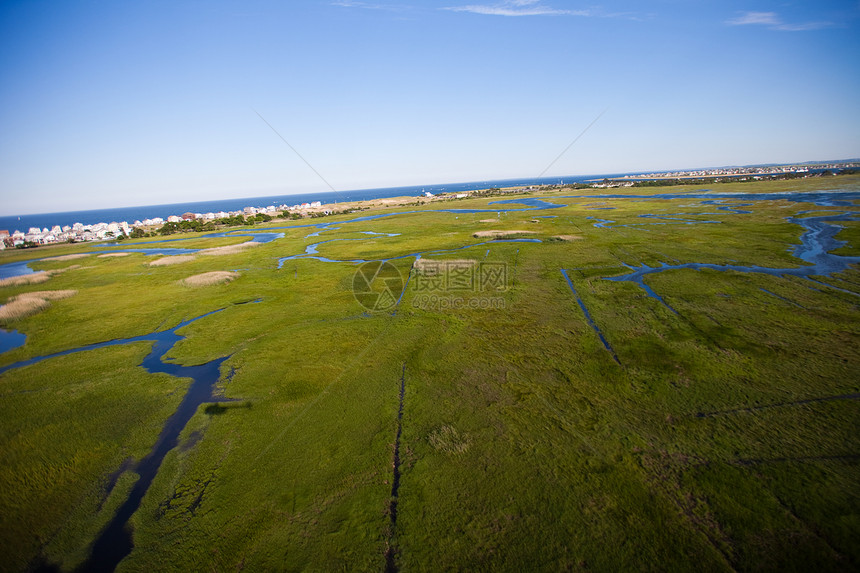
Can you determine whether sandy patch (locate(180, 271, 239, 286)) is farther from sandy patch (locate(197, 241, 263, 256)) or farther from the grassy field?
sandy patch (locate(197, 241, 263, 256))

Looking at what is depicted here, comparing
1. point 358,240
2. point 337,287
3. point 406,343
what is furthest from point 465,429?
point 358,240

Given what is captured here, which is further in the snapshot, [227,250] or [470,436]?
[227,250]

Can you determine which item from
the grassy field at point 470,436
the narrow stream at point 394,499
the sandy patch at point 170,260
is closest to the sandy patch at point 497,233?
the grassy field at point 470,436

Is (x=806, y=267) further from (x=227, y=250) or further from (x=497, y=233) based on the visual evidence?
(x=227, y=250)

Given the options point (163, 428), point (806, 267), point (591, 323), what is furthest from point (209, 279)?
point (806, 267)

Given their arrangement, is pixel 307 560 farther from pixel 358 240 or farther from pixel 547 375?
pixel 358 240

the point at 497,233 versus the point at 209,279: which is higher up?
the point at 497,233
